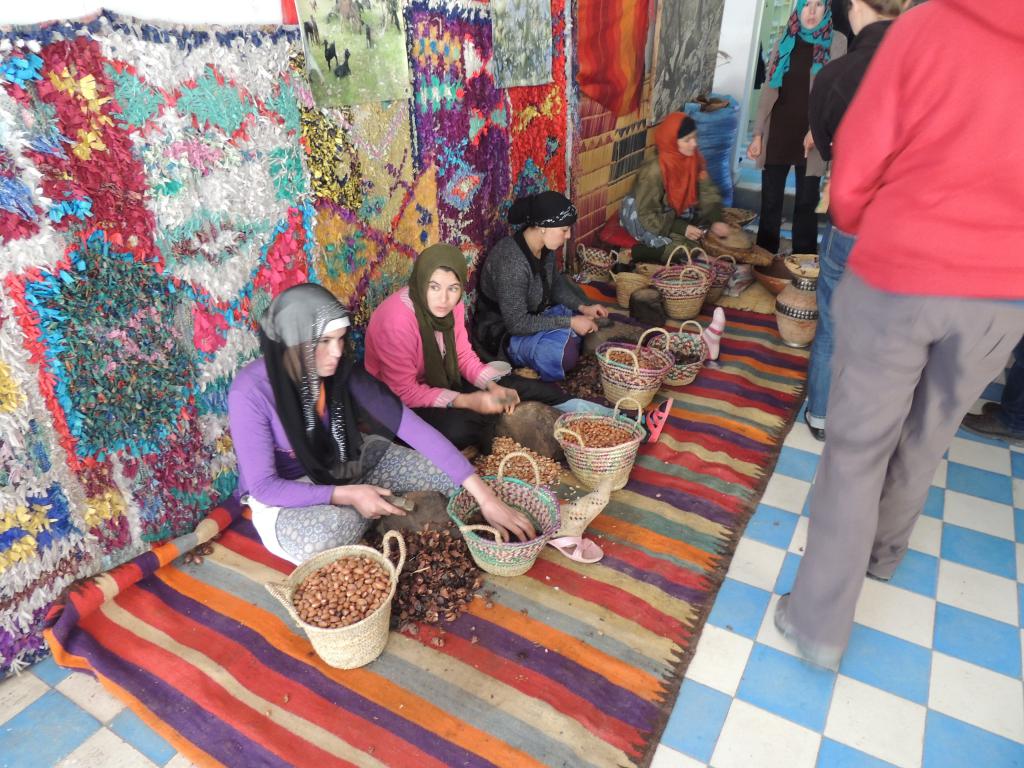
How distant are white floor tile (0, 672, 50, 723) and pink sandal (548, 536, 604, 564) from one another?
1530 millimetres

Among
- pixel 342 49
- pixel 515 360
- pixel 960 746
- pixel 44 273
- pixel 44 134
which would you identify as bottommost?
pixel 960 746

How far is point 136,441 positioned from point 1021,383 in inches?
131

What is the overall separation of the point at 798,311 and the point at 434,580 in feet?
7.94

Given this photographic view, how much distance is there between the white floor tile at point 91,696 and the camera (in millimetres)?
1765

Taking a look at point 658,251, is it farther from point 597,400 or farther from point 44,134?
point 44,134

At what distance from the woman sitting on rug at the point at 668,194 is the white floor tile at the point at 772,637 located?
2.65 m

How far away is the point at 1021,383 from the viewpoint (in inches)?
108

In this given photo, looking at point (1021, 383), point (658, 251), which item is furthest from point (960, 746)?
point (658, 251)

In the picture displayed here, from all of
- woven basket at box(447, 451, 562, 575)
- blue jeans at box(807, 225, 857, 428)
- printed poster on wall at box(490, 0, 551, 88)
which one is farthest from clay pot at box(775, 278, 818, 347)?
woven basket at box(447, 451, 562, 575)

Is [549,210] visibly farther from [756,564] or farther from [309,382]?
[756,564]

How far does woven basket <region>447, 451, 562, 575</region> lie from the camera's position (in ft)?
6.46

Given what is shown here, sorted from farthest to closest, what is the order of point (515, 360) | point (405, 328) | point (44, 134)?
point (515, 360) → point (405, 328) → point (44, 134)

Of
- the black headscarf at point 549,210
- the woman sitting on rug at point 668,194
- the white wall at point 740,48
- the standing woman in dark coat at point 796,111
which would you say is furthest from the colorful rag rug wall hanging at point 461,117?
the white wall at point 740,48

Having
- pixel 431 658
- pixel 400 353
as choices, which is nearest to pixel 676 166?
pixel 400 353
